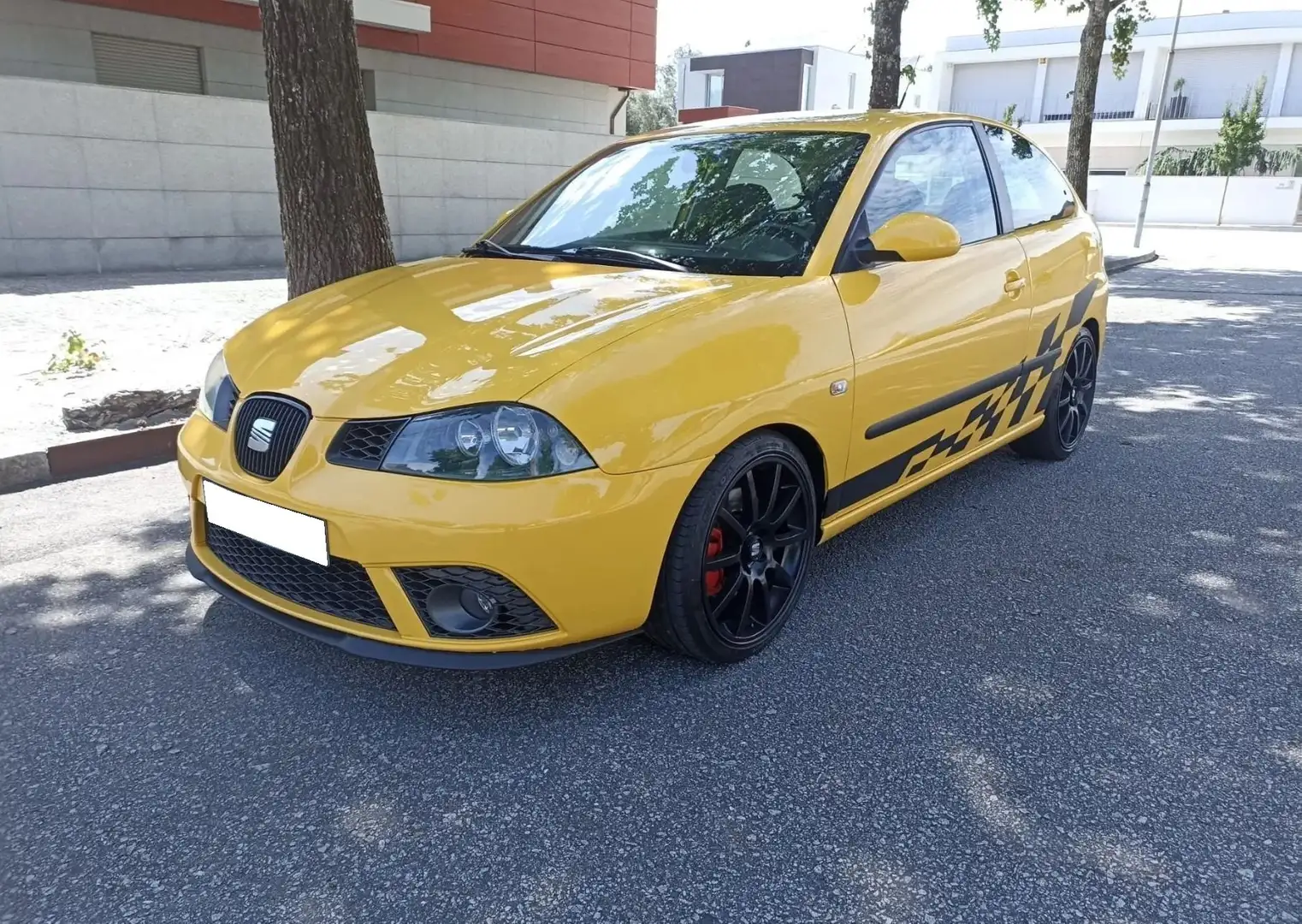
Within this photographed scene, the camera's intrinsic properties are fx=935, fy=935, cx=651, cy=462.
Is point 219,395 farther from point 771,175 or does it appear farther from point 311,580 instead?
point 771,175

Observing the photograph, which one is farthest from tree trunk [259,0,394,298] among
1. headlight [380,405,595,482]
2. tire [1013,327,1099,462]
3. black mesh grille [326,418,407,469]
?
tire [1013,327,1099,462]

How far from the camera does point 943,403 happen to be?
3391 millimetres

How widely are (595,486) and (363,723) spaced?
0.91 meters

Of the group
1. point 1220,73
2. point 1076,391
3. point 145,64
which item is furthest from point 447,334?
point 1220,73

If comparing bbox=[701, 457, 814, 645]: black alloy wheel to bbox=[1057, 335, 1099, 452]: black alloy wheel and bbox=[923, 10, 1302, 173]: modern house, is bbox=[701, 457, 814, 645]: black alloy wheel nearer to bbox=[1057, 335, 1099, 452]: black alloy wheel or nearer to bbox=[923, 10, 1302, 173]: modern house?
bbox=[1057, 335, 1099, 452]: black alloy wheel

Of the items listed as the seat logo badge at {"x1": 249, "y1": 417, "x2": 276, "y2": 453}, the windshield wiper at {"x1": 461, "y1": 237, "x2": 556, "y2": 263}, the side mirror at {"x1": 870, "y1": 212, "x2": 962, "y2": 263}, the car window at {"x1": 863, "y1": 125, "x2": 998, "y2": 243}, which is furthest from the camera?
the windshield wiper at {"x1": 461, "y1": 237, "x2": 556, "y2": 263}

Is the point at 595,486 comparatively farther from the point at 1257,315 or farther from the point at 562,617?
the point at 1257,315

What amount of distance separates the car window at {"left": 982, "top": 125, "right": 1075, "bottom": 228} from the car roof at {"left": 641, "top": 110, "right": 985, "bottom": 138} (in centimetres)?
27

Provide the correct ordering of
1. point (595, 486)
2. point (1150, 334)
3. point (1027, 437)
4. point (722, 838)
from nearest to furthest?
point (722, 838)
point (595, 486)
point (1027, 437)
point (1150, 334)

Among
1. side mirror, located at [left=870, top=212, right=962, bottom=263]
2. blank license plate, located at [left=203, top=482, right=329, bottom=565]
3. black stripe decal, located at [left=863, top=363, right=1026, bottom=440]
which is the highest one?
side mirror, located at [left=870, top=212, right=962, bottom=263]

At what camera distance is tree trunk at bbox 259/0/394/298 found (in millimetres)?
4566

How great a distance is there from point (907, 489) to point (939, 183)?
1178 millimetres

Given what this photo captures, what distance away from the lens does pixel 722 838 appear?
2.05 m

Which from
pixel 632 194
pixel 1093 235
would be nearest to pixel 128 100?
pixel 632 194
